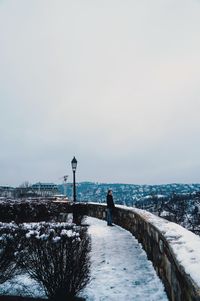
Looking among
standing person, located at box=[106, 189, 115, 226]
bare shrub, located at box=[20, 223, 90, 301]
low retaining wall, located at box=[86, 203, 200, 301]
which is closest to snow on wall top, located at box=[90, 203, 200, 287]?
low retaining wall, located at box=[86, 203, 200, 301]

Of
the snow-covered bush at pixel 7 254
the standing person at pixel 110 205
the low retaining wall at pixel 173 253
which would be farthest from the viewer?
the standing person at pixel 110 205

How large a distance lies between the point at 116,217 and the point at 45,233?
35.6 ft

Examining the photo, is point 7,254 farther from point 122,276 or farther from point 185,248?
point 185,248

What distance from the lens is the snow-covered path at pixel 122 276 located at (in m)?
5.79

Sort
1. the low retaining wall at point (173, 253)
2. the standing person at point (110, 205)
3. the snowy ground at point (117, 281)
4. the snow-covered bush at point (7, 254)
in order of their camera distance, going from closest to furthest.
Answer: the low retaining wall at point (173, 253)
the snowy ground at point (117, 281)
the snow-covered bush at point (7, 254)
the standing person at point (110, 205)

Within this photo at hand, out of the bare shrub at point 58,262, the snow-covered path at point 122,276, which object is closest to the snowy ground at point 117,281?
the snow-covered path at point 122,276

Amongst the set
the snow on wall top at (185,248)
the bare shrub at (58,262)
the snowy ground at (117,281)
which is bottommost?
the snowy ground at (117,281)

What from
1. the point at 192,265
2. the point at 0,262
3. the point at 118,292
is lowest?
the point at 118,292

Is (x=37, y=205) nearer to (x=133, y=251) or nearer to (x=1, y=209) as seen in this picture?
(x=1, y=209)

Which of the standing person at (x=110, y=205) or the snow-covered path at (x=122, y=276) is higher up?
the standing person at (x=110, y=205)

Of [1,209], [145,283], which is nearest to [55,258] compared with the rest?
[145,283]

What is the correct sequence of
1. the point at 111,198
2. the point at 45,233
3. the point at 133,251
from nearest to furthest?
the point at 45,233 < the point at 133,251 < the point at 111,198

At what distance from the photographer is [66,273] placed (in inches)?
225

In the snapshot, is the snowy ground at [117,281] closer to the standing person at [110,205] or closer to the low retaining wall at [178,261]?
the low retaining wall at [178,261]
